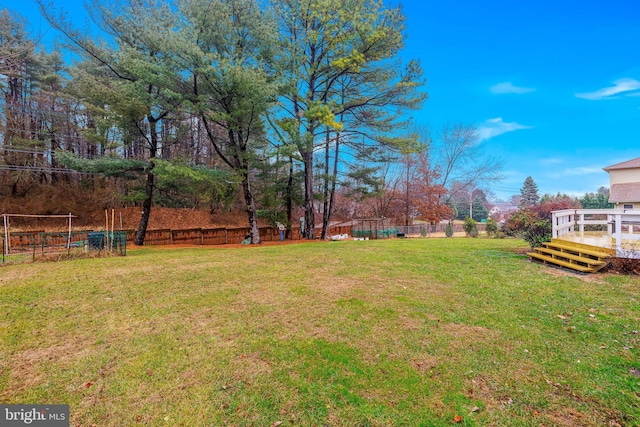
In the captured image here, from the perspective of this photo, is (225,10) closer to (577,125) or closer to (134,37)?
(134,37)

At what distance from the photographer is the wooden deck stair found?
590 cm

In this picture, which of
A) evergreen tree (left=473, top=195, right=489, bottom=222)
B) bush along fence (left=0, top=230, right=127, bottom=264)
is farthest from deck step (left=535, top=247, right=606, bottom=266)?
evergreen tree (left=473, top=195, right=489, bottom=222)

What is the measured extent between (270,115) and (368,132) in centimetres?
542

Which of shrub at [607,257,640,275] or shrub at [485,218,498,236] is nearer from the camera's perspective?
shrub at [607,257,640,275]

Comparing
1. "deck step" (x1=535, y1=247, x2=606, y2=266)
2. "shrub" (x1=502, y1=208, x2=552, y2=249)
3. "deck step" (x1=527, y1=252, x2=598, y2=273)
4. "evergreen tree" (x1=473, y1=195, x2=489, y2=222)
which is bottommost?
"deck step" (x1=527, y1=252, x2=598, y2=273)

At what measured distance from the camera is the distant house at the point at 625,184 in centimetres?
1830

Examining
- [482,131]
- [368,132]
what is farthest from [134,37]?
[482,131]

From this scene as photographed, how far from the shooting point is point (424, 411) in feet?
6.63

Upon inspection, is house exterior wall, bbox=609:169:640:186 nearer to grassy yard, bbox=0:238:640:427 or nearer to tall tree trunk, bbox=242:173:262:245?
grassy yard, bbox=0:238:640:427

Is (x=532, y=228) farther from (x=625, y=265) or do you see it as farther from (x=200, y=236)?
(x=200, y=236)

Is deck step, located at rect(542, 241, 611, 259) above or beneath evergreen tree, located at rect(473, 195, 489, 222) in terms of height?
beneath

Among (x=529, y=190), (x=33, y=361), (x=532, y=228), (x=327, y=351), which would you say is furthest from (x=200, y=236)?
(x=529, y=190)

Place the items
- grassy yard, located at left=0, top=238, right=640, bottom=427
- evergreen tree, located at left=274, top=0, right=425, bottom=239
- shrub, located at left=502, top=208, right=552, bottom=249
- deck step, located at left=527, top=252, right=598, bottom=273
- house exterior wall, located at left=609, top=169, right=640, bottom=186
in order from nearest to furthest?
grassy yard, located at left=0, top=238, right=640, bottom=427, deck step, located at left=527, top=252, right=598, bottom=273, shrub, located at left=502, top=208, right=552, bottom=249, evergreen tree, located at left=274, top=0, right=425, bottom=239, house exterior wall, located at left=609, top=169, right=640, bottom=186

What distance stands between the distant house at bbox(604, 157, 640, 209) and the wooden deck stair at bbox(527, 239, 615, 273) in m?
18.4
